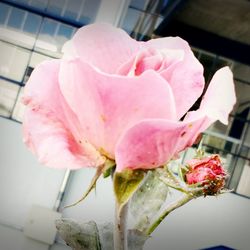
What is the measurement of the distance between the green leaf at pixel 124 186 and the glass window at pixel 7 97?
1.34 m

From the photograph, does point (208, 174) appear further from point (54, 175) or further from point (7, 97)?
point (7, 97)

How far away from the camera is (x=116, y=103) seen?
0.46 feet

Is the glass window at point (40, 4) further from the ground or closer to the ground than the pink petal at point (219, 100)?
further from the ground

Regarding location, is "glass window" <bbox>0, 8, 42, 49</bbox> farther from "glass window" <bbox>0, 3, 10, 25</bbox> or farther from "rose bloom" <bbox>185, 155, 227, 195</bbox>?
"rose bloom" <bbox>185, 155, 227, 195</bbox>

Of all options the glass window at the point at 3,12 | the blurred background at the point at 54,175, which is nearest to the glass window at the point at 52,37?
the blurred background at the point at 54,175

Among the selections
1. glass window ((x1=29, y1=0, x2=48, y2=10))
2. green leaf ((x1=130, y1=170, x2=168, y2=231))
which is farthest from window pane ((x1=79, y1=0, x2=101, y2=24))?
green leaf ((x1=130, y1=170, x2=168, y2=231))

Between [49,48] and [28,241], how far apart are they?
0.67 metres

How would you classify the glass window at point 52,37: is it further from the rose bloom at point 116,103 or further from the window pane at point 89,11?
the rose bloom at point 116,103

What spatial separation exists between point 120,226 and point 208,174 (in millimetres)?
82

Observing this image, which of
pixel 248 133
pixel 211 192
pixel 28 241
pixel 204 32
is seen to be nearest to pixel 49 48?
pixel 28 241

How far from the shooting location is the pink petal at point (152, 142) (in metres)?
0.13

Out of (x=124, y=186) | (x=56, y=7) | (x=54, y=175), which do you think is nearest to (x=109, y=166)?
(x=124, y=186)

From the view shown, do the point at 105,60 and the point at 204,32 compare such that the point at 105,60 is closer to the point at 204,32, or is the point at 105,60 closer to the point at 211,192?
the point at 211,192

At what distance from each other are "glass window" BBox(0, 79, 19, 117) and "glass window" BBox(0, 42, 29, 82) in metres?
0.03
